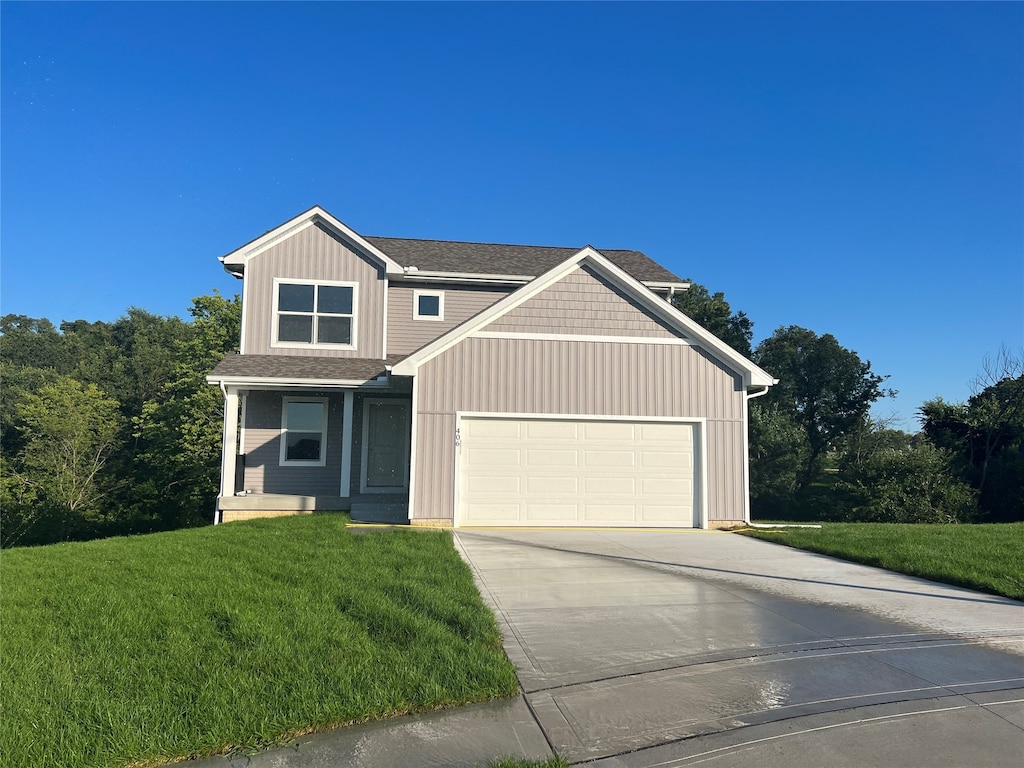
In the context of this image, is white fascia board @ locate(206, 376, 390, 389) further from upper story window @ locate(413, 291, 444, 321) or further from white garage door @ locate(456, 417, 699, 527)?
upper story window @ locate(413, 291, 444, 321)

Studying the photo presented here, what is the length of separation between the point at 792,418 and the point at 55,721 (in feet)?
121

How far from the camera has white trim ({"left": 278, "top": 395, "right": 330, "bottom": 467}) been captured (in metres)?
15.1

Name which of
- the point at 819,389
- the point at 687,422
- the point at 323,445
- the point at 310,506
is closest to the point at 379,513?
the point at 310,506

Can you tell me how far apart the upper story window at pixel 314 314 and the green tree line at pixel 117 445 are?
11.2 metres

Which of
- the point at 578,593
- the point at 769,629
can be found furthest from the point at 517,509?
the point at 769,629

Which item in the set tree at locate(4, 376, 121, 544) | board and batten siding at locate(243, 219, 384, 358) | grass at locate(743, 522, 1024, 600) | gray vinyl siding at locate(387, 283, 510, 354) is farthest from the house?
tree at locate(4, 376, 121, 544)

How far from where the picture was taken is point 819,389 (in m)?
37.2

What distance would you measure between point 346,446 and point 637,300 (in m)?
6.99

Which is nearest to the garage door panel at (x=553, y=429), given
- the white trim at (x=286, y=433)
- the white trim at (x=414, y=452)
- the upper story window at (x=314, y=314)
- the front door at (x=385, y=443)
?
the white trim at (x=414, y=452)

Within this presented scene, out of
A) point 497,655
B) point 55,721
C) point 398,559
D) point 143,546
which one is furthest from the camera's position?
point 143,546

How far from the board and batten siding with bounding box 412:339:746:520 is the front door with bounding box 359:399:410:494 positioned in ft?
10.5

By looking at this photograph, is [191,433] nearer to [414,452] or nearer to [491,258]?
[491,258]

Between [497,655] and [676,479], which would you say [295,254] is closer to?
[676,479]

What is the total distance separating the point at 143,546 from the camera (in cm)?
870
